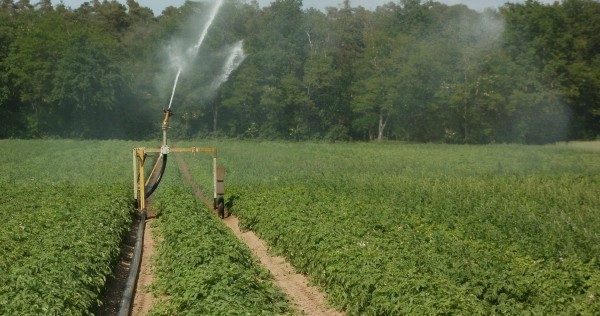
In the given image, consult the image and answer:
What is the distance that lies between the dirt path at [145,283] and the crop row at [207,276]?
0.66 feet

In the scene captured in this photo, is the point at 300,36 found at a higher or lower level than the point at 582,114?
higher

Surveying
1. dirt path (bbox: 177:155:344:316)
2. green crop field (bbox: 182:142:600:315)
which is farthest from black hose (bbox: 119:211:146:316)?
green crop field (bbox: 182:142:600:315)

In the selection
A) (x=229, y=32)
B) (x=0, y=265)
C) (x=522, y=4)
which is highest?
(x=522, y=4)

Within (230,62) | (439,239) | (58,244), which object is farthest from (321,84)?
A: (58,244)

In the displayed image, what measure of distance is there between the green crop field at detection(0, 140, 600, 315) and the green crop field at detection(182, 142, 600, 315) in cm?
3

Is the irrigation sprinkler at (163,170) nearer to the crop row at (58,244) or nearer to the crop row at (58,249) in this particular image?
the crop row at (58,244)

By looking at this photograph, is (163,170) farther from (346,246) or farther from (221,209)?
(346,246)

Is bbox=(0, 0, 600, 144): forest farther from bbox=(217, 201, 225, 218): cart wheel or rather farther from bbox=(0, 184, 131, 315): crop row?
bbox=(0, 184, 131, 315): crop row

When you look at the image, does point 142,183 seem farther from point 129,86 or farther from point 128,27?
point 128,27

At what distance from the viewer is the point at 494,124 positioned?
73.0 meters

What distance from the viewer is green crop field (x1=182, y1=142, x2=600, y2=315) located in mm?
9766

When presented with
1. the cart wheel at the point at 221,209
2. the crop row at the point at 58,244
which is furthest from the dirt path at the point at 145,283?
the cart wheel at the point at 221,209

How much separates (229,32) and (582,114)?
39.6 meters

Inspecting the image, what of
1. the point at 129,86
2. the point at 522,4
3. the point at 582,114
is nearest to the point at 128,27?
the point at 129,86
